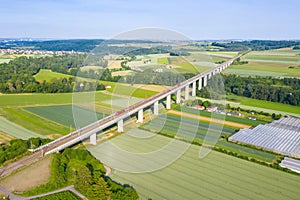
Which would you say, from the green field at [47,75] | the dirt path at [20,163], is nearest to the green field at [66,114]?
the dirt path at [20,163]

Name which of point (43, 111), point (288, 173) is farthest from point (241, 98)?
point (43, 111)

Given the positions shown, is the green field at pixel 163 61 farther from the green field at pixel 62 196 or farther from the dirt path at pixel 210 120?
the green field at pixel 62 196

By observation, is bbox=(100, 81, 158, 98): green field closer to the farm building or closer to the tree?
the farm building

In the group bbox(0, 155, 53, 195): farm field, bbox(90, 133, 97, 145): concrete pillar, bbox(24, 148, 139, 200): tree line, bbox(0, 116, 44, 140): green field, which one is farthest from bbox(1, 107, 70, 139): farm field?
bbox(0, 155, 53, 195): farm field

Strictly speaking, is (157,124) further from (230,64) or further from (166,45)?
(230,64)

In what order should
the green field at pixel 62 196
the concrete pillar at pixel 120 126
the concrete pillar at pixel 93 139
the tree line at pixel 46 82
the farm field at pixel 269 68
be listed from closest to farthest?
1. the green field at pixel 62 196
2. the concrete pillar at pixel 93 139
3. the concrete pillar at pixel 120 126
4. the tree line at pixel 46 82
5. the farm field at pixel 269 68

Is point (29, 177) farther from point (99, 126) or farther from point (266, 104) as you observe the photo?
point (266, 104)
